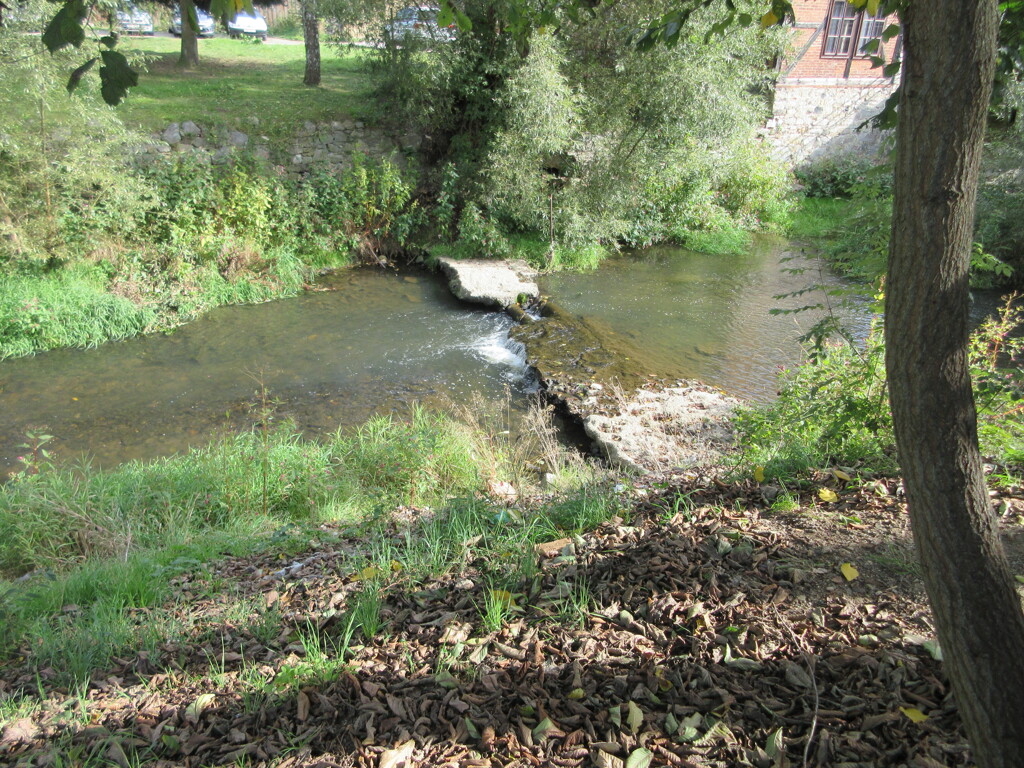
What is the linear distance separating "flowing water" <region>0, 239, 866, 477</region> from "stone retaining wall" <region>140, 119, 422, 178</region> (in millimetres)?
2419

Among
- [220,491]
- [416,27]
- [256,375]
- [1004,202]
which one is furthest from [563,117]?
[220,491]

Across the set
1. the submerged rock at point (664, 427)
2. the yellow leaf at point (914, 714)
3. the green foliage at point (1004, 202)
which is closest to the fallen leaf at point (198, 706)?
the yellow leaf at point (914, 714)

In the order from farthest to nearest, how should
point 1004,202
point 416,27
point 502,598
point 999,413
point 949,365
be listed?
point 416,27 < point 1004,202 < point 999,413 < point 502,598 < point 949,365

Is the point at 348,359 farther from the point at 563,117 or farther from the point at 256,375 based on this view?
the point at 563,117

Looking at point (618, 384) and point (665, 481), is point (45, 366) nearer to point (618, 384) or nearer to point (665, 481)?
point (618, 384)

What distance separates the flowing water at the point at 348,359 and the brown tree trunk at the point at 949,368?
5.48 metres

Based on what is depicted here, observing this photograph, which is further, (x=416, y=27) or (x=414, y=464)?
(x=416, y=27)

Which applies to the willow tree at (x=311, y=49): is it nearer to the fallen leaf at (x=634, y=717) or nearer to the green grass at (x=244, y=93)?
the green grass at (x=244, y=93)

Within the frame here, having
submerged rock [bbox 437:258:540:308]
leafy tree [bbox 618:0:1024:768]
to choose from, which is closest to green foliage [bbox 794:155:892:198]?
submerged rock [bbox 437:258:540:308]

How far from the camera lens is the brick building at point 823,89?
59.8ft

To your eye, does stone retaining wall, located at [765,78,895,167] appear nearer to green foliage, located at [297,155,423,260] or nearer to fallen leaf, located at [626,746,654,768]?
green foliage, located at [297,155,423,260]

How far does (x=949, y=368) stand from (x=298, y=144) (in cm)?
1278

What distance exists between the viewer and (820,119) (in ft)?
60.8

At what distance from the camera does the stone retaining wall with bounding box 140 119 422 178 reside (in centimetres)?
1152
